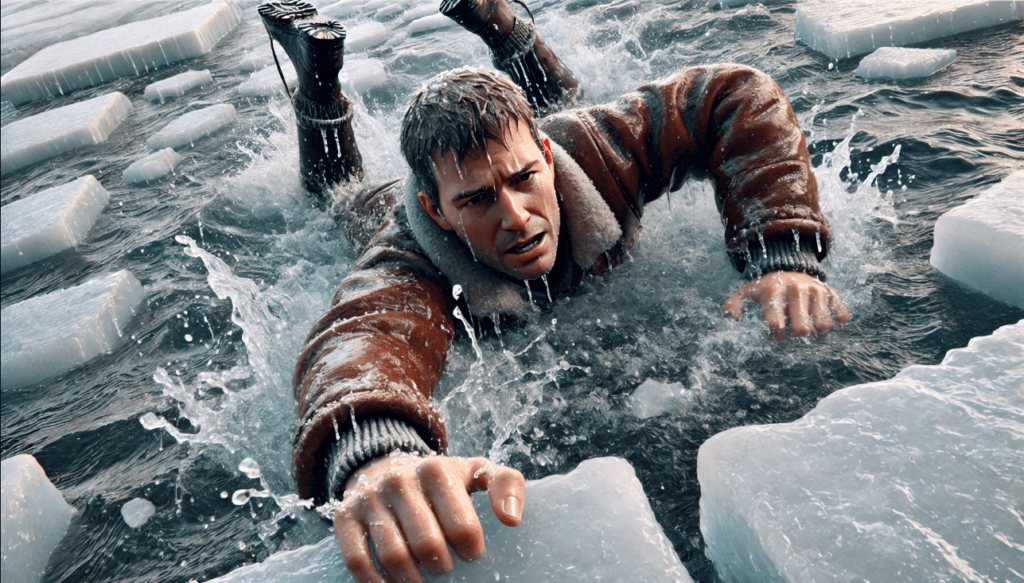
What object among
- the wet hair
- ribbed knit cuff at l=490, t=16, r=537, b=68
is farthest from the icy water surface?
ribbed knit cuff at l=490, t=16, r=537, b=68

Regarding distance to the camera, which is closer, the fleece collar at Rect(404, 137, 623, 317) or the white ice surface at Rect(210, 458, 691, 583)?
the white ice surface at Rect(210, 458, 691, 583)

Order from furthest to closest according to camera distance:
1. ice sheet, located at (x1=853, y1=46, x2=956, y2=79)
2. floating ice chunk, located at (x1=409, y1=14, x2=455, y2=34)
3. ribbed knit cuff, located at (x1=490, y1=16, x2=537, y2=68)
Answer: floating ice chunk, located at (x1=409, y1=14, x2=455, y2=34), ribbed knit cuff, located at (x1=490, y1=16, x2=537, y2=68), ice sheet, located at (x1=853, y1=46, x2=956, y2=79)

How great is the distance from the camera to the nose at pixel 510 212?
1.68 meters

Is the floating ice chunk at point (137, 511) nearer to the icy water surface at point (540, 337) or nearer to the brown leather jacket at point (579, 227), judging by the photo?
the icy water surface at point (540, 337)

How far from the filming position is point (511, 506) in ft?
3.51

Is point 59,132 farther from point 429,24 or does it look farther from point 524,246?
point 524,246

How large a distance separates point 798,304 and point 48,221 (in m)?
3.87

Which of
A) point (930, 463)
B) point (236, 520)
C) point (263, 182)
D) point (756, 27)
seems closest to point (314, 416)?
point (236, 520)

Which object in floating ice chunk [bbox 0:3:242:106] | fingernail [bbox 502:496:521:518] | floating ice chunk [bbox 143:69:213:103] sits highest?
floating ice chunk [bbox 0:3:242:106]

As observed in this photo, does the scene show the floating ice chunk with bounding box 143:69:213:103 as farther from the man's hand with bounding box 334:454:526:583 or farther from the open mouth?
the man's hand with bounding box 334:454:526:583

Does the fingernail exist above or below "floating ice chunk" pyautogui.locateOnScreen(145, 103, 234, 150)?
below

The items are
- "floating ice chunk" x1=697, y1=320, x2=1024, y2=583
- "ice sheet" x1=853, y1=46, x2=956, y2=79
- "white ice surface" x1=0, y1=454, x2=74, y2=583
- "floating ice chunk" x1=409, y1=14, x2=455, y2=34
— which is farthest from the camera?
"floating ice chunk" x1=409, y1=14, x2=455, y2=34

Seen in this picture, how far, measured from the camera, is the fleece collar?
1854 mm

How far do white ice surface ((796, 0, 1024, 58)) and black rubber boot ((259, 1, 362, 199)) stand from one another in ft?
8.73
